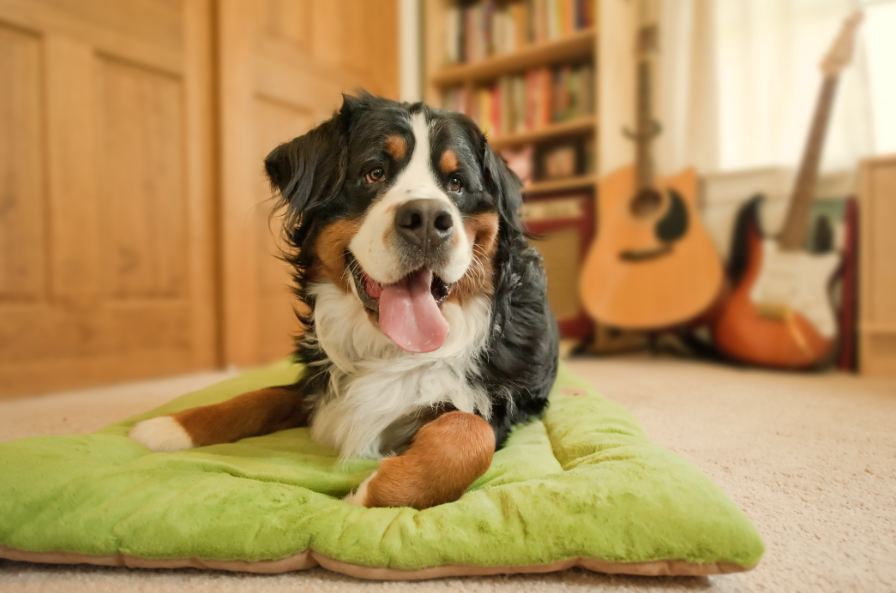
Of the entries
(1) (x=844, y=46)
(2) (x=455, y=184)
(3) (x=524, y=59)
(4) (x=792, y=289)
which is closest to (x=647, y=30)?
(3) (x=524, y=59)

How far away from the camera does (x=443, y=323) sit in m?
1.07

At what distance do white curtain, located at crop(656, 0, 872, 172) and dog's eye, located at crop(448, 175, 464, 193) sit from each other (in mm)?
2384

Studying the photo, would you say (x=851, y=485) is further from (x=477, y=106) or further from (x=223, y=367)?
(x=477, y=106)

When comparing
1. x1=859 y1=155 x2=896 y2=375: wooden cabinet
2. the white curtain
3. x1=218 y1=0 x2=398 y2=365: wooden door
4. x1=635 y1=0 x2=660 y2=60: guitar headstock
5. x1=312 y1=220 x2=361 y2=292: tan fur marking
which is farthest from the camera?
Result: x1=635 y1=0 x2=660 y2=60: guitar headstock

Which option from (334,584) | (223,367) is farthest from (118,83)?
(334,584)

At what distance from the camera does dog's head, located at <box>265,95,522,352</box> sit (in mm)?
1012

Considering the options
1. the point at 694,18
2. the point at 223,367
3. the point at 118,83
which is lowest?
the point at 223,367

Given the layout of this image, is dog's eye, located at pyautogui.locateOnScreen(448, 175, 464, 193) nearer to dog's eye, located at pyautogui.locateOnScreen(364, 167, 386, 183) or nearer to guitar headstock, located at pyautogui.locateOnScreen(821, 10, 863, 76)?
dog's eye, located at pyautogui.locateOnScreen(364, 167, 386, 183)

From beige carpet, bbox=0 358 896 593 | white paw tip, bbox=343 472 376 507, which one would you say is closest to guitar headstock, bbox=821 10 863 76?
beige carpet, bbox=0 358 896 593

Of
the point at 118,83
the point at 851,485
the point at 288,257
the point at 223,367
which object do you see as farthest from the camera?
the point at 223,367

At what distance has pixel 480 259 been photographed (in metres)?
1.17

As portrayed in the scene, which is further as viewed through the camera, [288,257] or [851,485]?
[288,257]

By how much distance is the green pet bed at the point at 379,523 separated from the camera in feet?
2.35

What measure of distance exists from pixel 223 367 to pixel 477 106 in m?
2.30
